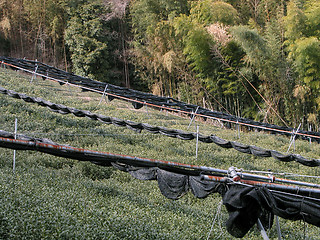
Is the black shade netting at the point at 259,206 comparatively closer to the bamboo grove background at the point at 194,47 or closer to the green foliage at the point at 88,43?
the bamboo grove background at the point at 194,47

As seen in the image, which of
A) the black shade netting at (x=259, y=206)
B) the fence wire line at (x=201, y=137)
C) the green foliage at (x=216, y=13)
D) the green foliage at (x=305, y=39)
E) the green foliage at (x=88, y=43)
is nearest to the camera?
the black shade netting at (x=259, y=206)

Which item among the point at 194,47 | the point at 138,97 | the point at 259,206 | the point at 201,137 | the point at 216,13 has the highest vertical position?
the point at 216,13

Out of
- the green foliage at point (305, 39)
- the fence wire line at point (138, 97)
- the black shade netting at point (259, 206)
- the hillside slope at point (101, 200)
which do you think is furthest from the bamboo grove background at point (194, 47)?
the black shade netting at point (259, 206)

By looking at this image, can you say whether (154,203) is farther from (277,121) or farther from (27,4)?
(27,4)

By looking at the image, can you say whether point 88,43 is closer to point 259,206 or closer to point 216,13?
point 216,13

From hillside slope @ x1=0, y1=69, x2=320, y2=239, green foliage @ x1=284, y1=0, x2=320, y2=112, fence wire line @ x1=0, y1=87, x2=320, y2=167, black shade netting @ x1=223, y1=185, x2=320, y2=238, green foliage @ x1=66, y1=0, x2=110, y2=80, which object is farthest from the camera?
green foliage @ x1=66, y1=0, x2=110, y2=80

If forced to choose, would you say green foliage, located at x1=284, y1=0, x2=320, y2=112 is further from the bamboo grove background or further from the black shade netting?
the black shade netting

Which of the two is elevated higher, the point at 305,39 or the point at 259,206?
the point at 305,39

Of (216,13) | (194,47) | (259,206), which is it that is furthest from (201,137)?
(216,13)

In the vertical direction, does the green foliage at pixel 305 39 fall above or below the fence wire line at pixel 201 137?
above

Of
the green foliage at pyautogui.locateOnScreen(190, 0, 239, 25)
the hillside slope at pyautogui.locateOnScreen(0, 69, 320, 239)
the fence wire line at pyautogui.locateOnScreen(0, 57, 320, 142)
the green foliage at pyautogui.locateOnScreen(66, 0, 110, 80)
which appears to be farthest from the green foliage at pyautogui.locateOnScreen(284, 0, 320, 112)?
the green foliage at pyautogui.locateOnScreen(66, 0, 110, 80)

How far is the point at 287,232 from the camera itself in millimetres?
5434

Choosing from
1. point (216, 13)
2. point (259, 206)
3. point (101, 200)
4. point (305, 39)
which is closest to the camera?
point (259, 206)

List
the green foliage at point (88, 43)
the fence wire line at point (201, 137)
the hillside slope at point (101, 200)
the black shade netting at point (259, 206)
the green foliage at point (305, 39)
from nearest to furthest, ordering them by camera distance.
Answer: the black shade netting at point (259, 206) → the hillside slope at point (101, 200) → the fence wire line at point (201, 137) → the green foliage at point (305, 39) → the green foliage at point (88, 43)
